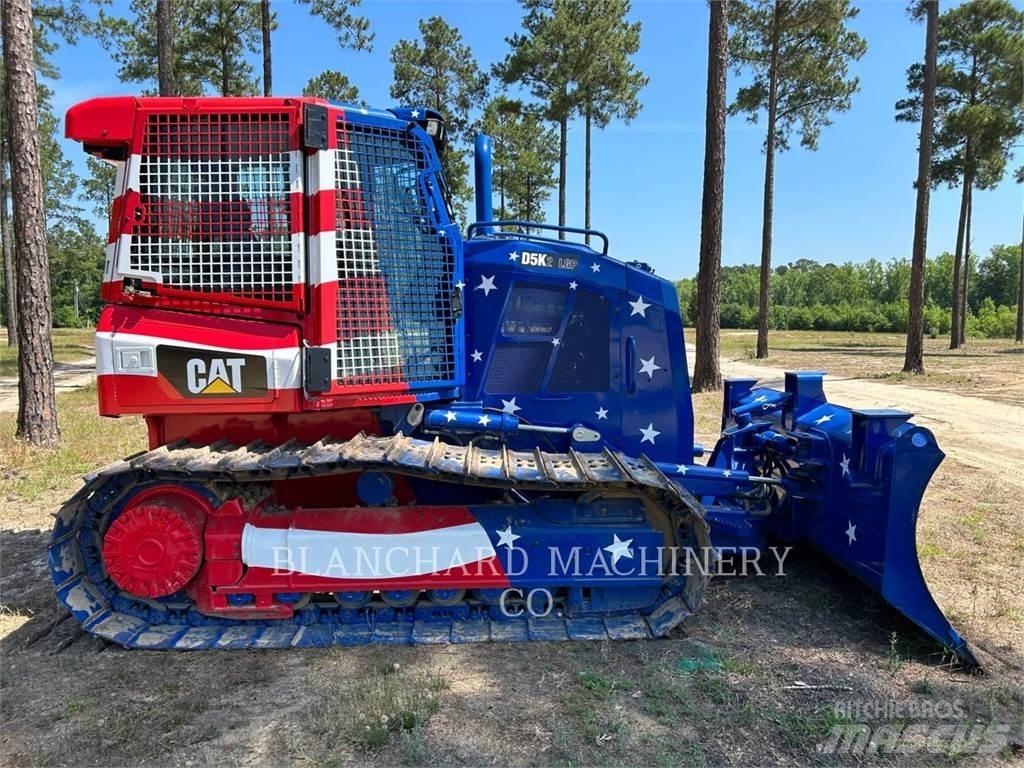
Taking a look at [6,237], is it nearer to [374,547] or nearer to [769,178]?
[769,178]

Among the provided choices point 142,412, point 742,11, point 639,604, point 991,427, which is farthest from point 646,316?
point 742,11

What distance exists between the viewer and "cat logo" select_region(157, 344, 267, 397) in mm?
3723

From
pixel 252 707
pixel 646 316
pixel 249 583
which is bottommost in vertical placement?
pixel 252 707

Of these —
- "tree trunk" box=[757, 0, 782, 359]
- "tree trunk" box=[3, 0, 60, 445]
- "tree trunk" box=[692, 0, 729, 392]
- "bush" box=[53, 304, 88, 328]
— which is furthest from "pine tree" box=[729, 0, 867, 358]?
"bush" box=[53, 304, 88, 328]

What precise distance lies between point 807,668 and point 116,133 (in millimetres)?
Result: 4552

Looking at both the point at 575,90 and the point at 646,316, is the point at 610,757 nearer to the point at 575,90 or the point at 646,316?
the point at 646,316

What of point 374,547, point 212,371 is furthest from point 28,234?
point 374,547

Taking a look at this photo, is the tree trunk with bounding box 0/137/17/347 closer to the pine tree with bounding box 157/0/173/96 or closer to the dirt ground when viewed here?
the pine tree with bounding box 157/0/173/96

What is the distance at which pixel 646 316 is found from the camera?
464 cm

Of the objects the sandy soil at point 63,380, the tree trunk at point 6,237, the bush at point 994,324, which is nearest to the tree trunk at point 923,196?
the sandy soil at point 63,380

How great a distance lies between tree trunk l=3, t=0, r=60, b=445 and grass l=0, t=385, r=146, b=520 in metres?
0.42

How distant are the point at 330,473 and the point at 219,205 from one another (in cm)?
155

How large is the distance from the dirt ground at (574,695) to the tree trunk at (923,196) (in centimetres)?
1611

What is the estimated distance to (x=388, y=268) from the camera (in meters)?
3.98
